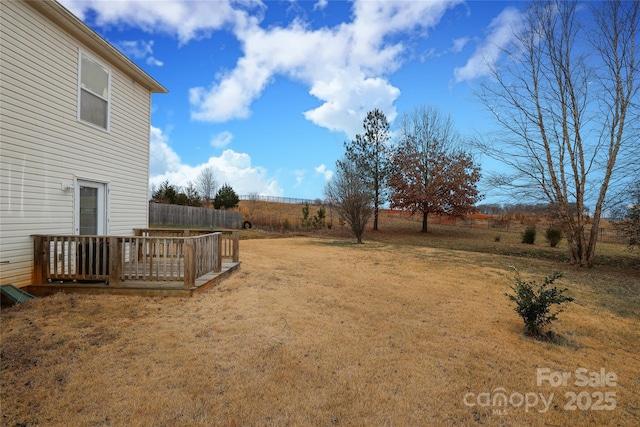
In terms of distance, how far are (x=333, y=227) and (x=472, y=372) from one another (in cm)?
2228

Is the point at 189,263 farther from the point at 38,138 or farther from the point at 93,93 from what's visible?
the point at 93,93

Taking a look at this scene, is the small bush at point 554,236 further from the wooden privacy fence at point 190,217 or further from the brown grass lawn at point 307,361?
the wooden privacy fence at point 190,217

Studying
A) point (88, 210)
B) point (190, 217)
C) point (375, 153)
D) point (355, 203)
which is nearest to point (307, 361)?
point (88, 210)

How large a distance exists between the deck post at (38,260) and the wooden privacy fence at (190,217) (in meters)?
14.3

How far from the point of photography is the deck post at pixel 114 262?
5.34m

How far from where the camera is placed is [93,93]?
21.7ft


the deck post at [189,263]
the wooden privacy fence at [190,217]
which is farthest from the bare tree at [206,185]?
the deck post at [189,263]

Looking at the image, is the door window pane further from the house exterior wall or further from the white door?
the house exterior wall

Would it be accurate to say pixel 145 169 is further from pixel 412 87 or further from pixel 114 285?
pixel 412 87

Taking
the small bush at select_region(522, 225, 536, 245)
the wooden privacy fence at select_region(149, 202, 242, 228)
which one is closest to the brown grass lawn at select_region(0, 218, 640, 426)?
the small bush at select_region(522, 225, 536, 245)

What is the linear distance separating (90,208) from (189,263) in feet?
10.1

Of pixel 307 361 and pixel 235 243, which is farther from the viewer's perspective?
pixel 235 243

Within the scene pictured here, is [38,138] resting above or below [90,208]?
above

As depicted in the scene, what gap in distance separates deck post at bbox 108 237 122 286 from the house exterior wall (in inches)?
54.8
